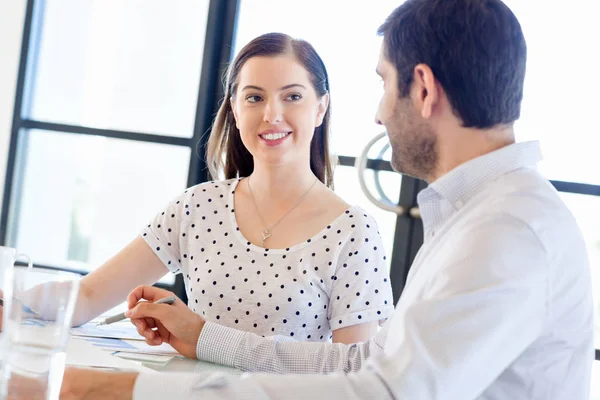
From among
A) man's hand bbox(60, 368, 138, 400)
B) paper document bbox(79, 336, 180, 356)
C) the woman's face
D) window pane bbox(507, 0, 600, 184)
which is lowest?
paper document bbox(79, 336, 180, 356)

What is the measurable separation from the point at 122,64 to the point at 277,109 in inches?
65.6

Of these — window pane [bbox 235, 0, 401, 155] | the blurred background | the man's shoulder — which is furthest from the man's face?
window pane [bbox 235, 0, 401, 155]

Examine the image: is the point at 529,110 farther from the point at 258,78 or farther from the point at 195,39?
the point at 195,39

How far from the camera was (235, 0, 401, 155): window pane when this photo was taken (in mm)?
2941

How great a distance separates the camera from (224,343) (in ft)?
4.71

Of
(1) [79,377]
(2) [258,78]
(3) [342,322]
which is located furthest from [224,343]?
(2) [258,78]

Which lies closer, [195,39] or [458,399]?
[458,399]

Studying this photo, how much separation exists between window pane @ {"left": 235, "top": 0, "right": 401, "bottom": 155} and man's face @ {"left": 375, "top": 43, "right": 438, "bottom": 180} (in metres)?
1.69

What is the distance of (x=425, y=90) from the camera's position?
3.78 ft

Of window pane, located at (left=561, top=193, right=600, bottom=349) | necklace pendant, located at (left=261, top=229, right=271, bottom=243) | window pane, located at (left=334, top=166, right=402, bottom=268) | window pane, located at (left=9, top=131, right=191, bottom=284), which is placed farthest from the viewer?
window pane, located at (left=9, top=131, right=191, bottom=284)

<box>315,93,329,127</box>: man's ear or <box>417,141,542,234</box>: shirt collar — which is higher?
<box>315,93,329,127</box>: man's ear

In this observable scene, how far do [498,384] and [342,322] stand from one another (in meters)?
0.79

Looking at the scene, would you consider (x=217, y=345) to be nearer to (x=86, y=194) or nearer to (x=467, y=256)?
(x=467, y=256)

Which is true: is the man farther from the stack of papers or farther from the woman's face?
the woman's face
